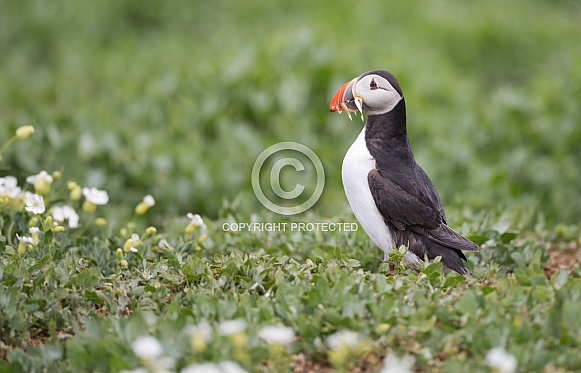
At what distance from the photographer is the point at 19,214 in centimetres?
547

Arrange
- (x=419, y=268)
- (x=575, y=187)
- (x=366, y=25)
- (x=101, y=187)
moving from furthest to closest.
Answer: (x=366, y=25), (x=575, y=187), (x=101, y=187), (x=419, y=268)

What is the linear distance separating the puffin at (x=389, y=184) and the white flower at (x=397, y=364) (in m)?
0.96

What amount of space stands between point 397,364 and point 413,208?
126 centimetres

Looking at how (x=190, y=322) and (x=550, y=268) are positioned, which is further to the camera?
(x=550, y=268)

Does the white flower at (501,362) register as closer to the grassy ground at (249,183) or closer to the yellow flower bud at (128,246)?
the grassy ground at (249,183)

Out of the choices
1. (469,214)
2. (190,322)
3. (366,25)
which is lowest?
(190,322)

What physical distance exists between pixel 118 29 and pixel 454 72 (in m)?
5.81

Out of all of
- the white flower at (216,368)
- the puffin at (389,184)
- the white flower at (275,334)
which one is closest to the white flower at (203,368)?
the white flower at (216,368)

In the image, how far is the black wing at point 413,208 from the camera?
4797 millimetres

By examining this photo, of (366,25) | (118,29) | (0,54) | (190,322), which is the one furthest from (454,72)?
(190,322)

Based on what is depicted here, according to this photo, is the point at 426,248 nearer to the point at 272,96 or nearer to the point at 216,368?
the point at 216,368

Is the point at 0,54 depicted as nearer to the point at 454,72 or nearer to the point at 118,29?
the point at 118,29

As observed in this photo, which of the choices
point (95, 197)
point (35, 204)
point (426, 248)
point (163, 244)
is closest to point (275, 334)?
point (426, 248)

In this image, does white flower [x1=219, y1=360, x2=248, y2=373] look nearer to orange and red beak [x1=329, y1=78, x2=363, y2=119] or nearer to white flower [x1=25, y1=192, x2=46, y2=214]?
orange and red beak [x1=329, y1=78, x2=363, y2=119]
